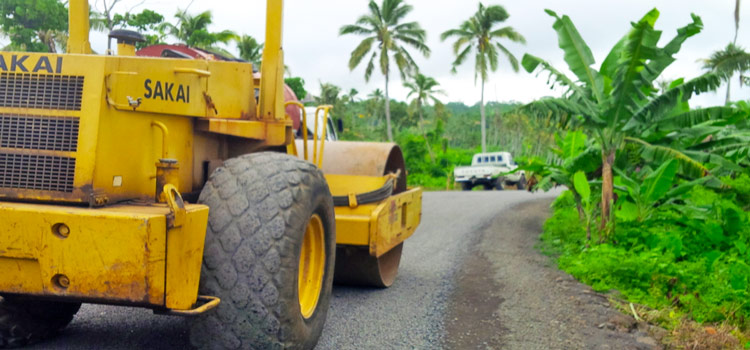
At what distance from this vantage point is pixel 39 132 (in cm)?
→ 366

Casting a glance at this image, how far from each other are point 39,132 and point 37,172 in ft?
0.69

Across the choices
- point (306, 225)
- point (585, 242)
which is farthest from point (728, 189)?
point (306, 225)

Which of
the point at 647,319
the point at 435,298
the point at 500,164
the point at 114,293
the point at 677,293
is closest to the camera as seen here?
the point at 114,293

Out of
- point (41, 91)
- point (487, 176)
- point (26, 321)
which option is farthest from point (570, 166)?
point (487, 176)

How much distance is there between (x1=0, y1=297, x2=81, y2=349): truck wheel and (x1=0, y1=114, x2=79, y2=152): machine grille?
1.07m

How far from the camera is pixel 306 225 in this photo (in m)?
4.10

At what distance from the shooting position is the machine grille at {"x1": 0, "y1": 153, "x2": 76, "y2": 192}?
362cm

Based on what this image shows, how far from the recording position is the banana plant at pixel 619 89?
9516 mm

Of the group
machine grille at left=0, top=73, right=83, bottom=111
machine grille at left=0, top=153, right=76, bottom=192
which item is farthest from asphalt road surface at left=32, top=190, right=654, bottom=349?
machine grille at left=0, top=73, right=83, bottom=111

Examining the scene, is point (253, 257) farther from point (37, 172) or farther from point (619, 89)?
point (619, 89)

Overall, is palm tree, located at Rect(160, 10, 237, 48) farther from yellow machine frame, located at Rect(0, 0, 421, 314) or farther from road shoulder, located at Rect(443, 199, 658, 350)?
yellow machine frame, located at Rect(0, 0, 421, 314)

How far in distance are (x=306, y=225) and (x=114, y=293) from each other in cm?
115

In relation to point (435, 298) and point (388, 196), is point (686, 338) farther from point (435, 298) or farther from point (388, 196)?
point (388, 196)

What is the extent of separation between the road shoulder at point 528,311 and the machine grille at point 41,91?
3.03 metres
